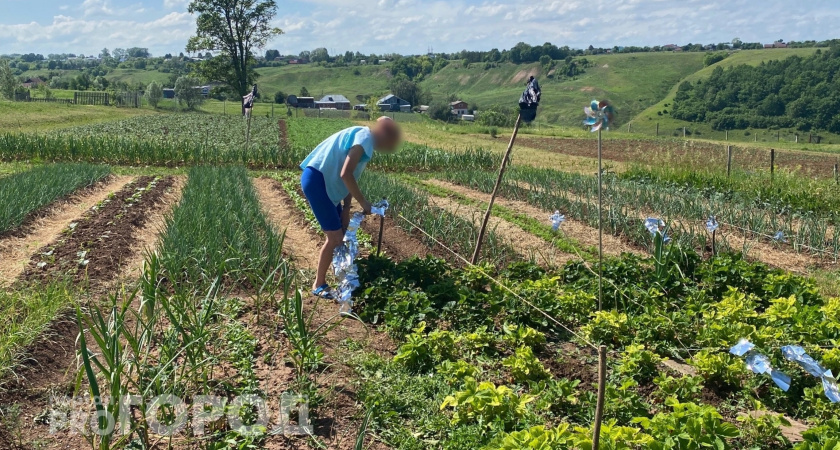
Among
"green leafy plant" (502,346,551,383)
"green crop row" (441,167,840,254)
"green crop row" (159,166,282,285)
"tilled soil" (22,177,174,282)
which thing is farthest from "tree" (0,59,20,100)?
"green leafy plant" (502,346,551,383)

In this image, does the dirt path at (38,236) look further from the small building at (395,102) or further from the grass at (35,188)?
the small building at (395,102)

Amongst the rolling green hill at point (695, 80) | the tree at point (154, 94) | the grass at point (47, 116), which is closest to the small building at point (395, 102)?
the tree at point (154, 94)

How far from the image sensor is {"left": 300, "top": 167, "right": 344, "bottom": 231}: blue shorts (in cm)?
459

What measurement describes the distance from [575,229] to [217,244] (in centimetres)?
497

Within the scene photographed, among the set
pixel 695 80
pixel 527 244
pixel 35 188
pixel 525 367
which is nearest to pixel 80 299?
pixel 525 367

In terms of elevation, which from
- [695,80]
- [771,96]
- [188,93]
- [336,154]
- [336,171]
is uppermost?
[695,80]

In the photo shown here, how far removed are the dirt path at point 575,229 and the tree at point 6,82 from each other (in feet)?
167

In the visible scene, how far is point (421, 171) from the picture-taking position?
54.6 ft

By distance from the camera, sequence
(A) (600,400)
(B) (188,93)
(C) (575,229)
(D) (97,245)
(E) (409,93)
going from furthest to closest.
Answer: (E) (409,93) → (B) (188,93) → (C) (575,229) → (D) (97,245) → (A) (600,400)

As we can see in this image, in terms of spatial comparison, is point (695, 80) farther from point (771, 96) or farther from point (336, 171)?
point (336, 171)

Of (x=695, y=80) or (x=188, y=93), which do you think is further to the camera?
(x=695, y=80)

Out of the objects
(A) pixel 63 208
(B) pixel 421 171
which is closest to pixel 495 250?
(A) pixel 63 208

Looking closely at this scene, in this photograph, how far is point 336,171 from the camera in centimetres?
459

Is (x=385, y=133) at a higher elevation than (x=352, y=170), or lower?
higher
